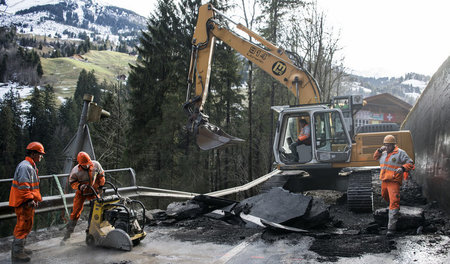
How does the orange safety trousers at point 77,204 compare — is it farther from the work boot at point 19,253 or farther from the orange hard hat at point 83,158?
the work boot at point 19,253

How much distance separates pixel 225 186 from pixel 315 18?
16152mm

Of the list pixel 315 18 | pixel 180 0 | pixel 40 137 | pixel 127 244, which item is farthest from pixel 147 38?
pixel 40 137

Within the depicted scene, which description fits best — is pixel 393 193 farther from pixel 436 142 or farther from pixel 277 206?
pixel 436 142

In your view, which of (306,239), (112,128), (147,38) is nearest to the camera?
(306,239)

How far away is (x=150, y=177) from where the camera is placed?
2838 cm

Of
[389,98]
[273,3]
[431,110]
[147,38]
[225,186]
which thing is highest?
[273,3]

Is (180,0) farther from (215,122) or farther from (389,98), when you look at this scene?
(389,98)

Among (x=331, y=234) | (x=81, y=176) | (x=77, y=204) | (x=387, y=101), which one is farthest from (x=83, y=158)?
(x=387, y=101)

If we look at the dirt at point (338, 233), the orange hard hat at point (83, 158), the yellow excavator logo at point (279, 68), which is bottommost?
the dirt at point (338, 233)

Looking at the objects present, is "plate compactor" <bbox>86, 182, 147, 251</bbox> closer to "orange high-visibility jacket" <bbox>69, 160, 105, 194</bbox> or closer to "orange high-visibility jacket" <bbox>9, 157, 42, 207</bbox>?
"orange high-visibility jacket" <bbox>69, 160, 105, 194</bbox>

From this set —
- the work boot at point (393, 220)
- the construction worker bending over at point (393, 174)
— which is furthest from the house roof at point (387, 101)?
the work boot at point (393, 220)

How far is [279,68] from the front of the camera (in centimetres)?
1133

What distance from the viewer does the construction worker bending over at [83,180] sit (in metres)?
6.27

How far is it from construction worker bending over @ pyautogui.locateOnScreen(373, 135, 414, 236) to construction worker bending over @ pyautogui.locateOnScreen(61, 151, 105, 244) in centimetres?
528
